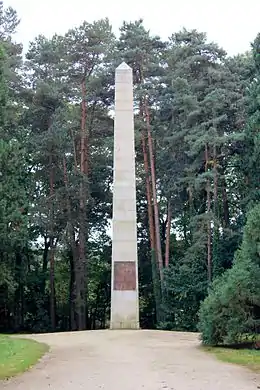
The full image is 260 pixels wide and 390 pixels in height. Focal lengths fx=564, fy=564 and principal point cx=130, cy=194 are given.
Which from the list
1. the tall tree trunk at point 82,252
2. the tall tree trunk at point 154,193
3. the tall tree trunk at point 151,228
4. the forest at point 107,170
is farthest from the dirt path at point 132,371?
the tall tree trunk at point 154,193

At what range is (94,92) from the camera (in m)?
27.7

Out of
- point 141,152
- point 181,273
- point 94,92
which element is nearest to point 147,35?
point 94,92

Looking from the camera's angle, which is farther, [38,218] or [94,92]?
[94,92]

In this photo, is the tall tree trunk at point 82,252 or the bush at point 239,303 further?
the tall tree trunk at point 82,252

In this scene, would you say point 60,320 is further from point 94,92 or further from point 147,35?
point 147,35

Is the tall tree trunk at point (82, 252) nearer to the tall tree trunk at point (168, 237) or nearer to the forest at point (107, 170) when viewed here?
the forest at point (107, 170)

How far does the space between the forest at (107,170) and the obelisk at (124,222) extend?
4346mm

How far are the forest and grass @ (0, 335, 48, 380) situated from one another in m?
10.5

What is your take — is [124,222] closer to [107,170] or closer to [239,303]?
[239,303]

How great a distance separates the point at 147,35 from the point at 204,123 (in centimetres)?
631

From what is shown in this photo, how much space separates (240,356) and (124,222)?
918 cm

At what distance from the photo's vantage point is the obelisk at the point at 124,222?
58.7ft

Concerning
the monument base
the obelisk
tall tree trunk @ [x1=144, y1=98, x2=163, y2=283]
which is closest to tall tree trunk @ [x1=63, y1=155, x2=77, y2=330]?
tall tree trunk @ [x1=144, y1=98, x2=163, y2=283]

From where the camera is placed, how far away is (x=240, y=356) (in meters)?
9.65
